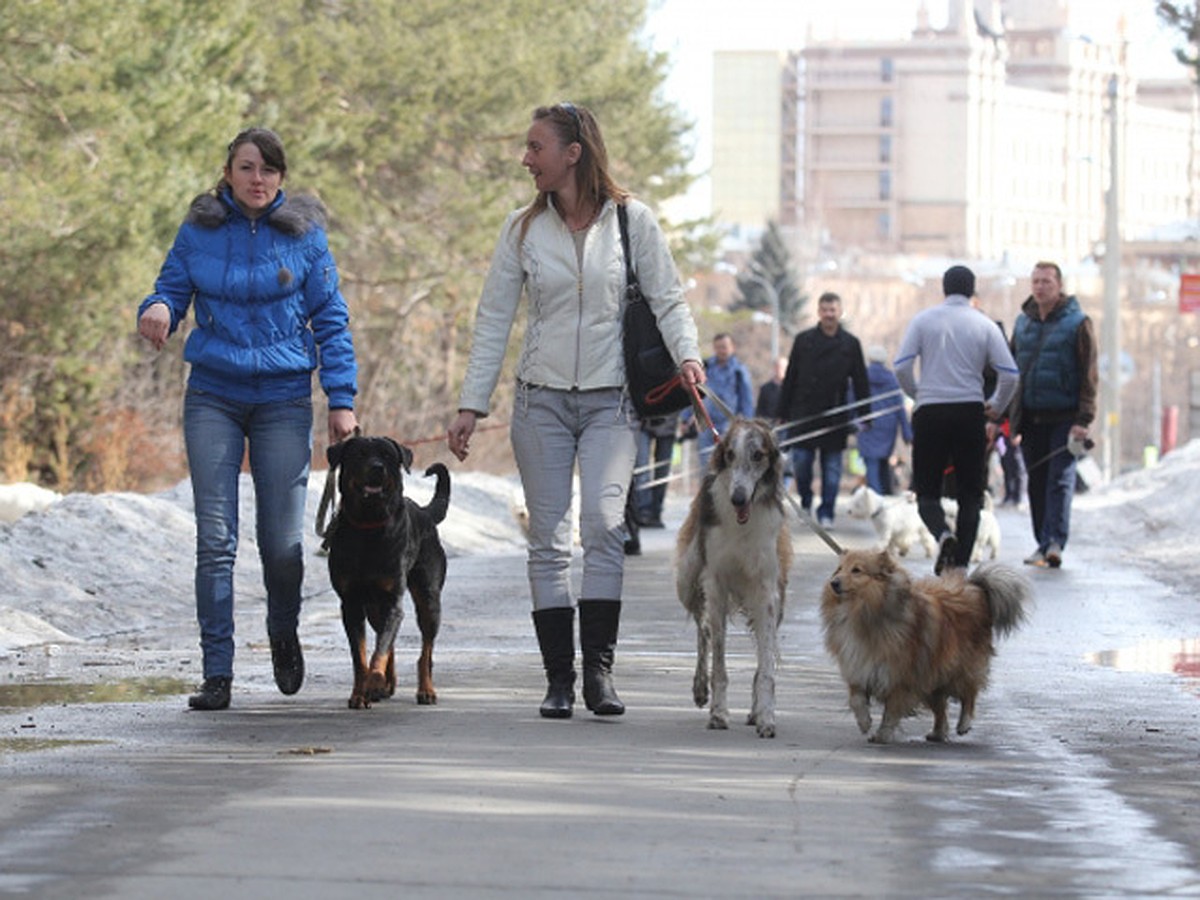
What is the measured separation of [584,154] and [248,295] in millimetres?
1381

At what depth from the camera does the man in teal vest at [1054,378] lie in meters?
19.5

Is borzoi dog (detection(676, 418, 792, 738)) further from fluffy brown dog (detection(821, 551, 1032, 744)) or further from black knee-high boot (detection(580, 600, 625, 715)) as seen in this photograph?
black knee-high boot (detection(580, 600, 625, 715))

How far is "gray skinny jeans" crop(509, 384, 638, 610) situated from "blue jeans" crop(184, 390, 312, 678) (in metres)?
0.90

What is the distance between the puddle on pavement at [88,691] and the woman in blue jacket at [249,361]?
50 centimetres

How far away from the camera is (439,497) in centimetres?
1124

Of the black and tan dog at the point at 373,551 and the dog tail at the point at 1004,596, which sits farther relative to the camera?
the black and tan dog at the point at 373,551

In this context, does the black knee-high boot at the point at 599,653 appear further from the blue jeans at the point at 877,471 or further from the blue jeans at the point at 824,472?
the blue jeans at the point at 877,471

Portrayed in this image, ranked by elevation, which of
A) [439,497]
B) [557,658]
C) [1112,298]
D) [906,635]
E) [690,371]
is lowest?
[557,658]

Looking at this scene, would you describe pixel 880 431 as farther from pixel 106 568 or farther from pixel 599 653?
pixel 599 653

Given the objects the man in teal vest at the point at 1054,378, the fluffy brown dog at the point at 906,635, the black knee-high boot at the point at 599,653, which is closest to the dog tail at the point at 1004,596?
the fluffy brown dog at the point at 906,635

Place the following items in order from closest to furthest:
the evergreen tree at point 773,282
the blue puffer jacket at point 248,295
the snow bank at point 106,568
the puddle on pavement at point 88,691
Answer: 1. the blue puffer jacket at point 248,295
2. the puddle on pavement at point 88,691
3. the snow bank at point 106,568
4. the evergreen tree at point 773,282

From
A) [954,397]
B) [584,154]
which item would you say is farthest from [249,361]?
[954,397]

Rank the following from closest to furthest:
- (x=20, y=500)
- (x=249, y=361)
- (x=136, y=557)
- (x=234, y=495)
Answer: (x=249, y=361)
(x=234, y=495)
(x=136, y=557)
(x=20, y=500)

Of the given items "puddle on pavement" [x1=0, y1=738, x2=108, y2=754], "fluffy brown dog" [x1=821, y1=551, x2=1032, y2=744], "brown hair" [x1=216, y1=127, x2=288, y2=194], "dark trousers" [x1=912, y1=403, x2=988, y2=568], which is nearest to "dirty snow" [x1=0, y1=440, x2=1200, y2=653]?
"dark trousers" [x1=912, y1=403, x2=988, y2=568]
